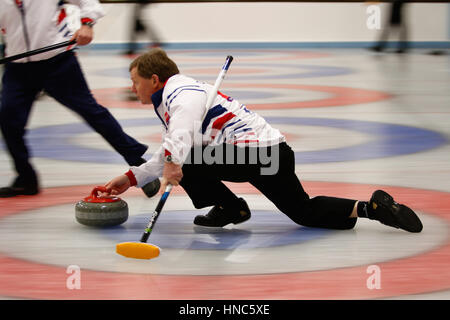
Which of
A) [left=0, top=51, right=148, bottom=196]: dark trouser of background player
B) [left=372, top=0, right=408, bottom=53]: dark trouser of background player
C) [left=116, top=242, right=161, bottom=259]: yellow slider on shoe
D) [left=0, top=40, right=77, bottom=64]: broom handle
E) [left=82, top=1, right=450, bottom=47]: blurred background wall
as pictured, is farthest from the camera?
[left=82, top=1, right=450, bottom=47]: blurred background wall

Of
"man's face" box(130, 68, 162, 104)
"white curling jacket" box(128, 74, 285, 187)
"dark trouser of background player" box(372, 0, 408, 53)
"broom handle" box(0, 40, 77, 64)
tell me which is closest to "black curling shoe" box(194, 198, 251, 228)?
"white curling jacket" box(128, 74, 285, 187)

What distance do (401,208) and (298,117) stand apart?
488 centimetres

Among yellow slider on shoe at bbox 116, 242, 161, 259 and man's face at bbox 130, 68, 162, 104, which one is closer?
yellow slider on shoe at bbox 116, 242, 161, 259

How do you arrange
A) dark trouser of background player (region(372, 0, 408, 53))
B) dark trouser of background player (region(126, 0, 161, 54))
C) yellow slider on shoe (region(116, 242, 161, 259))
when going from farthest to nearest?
1. dark trouser of background player (region(372, 0, 408, 53))
2. dark trouser of background player (region(126, 0, 161, 54))
3. yellow slider on shoe (region(116, 242, 161, 259))

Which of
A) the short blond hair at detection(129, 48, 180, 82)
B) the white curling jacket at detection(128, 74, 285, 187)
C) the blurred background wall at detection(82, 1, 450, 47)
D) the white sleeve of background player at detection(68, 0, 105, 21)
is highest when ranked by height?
the white sleeve of background player at detection(68, 0, 105, 21)

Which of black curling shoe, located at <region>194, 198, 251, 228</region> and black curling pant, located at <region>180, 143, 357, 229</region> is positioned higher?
black curling pant, located at <region>180, 143, 357, 229</region>

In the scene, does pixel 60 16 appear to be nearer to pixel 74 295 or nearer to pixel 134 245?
pixel 134 245

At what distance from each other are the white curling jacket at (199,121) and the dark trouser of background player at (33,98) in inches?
40.4

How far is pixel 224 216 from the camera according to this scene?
495 cm

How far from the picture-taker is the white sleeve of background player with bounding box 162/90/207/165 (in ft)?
14.3

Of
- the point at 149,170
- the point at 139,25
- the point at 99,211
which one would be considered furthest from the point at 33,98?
the point at 139,25

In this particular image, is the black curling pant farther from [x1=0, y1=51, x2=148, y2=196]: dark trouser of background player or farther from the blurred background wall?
the blurred background wall

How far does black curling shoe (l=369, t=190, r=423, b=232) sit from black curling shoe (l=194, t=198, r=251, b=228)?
0.72 m

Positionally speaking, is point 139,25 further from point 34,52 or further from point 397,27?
point 34,52
